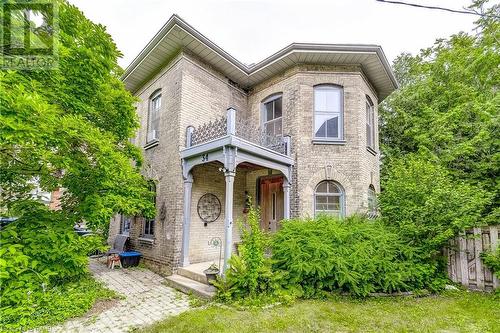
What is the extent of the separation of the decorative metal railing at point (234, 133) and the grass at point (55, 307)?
4.30 m

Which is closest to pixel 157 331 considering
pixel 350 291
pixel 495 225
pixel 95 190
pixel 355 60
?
pixel 95 190

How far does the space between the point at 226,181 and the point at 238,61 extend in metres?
4.77

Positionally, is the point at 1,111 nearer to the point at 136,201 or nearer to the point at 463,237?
the point at 136,201

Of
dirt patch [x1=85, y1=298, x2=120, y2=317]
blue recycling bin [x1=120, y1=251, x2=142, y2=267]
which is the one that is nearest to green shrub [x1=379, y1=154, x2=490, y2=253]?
dirt patch [x1=85, y1=298, x2=120, y2=317]

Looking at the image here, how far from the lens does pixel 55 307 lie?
4582 mm

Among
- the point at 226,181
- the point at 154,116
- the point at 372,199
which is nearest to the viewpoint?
the point at 226,181

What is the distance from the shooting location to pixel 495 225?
595 centimetres

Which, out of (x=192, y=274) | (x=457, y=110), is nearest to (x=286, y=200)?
(x=192, y=274)

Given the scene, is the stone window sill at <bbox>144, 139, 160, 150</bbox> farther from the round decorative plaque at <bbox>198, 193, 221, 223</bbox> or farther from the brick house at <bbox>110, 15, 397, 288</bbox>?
the round decorative plaque at <bbox>198, 193, 221, 223</bbox>

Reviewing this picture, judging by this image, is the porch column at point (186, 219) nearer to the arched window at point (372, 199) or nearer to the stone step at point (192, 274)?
the stone step at point (192, 274)

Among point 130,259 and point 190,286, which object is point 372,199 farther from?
point 130,259

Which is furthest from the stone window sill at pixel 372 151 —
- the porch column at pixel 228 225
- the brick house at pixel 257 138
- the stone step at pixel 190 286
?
the stone step at pixel 190 286

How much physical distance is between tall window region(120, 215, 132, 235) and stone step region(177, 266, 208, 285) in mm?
4185

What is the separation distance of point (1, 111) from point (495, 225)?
9.58 m
